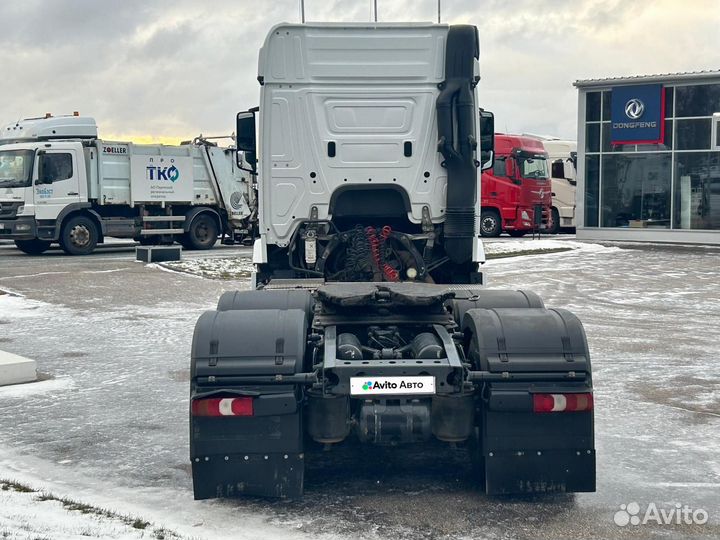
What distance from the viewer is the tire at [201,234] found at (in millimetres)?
29094

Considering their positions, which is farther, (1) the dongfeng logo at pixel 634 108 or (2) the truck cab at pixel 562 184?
(2) the truck cab at pixel 562 184

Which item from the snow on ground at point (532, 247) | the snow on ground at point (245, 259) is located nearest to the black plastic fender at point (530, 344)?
the snow on ground at point (245, 259)

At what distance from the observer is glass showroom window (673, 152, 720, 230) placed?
1163 inches

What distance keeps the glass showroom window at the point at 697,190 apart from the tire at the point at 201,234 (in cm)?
1369

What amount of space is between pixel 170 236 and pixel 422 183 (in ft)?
68.4

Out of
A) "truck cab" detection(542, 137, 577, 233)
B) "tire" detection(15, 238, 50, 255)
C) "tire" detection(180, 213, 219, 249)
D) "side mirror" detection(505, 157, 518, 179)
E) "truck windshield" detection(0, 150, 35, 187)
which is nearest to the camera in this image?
"truck windshield" detection(0, 150, 35, 187)

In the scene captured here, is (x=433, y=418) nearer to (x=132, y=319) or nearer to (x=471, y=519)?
(x=471, y=519)

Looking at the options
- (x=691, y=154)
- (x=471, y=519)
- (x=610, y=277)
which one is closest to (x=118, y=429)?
(x=471, y=519)

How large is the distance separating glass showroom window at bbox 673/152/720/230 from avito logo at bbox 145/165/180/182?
577 inches

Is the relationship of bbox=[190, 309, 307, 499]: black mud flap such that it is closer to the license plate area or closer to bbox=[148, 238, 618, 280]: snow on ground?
the license plate area

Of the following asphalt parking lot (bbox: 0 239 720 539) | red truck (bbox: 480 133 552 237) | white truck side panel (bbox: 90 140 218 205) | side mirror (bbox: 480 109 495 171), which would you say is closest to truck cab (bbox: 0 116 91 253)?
white truck side panel (bbox: 90 140 218 205)

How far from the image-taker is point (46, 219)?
25781mm

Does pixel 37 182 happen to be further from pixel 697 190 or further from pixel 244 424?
pixel 244 424

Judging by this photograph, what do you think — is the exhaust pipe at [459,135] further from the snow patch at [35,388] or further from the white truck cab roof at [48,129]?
the white truck cab roof at [48,129]
